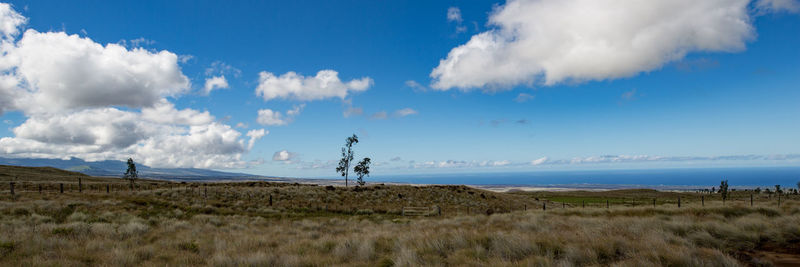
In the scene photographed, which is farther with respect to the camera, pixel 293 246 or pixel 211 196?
pixel 211 196

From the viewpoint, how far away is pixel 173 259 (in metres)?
8.93

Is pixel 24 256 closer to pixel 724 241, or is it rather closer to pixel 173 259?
pixel 173 259

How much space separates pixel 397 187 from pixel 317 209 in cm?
2187

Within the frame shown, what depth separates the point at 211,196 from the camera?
3962 centimetres

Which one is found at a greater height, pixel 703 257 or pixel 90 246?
pixel 703 257

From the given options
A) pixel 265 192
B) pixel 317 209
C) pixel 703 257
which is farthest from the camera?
pixel 265 192

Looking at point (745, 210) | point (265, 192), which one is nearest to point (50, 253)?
point (745, 210)

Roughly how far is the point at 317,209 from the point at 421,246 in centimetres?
2934

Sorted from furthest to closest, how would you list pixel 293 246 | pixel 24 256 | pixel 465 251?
pixel 293 246, pixel 24 256, pixel 465 251

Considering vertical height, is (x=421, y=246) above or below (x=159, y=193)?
above

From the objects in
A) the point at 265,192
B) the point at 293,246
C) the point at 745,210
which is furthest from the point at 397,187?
the point at 293,246

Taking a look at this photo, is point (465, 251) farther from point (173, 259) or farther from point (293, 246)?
point (173, 259)

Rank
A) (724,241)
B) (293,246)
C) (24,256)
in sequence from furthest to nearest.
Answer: (293,246) → (724,241) → (24,256)

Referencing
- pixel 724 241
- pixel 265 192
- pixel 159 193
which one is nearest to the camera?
pixel 724 241
